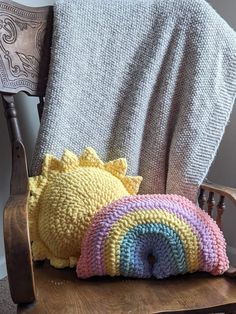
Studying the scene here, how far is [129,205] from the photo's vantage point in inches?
32.2

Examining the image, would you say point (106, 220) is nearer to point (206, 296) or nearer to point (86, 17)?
point (206, 296)

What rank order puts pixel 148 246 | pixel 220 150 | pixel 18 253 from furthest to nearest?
pixel 220 150 → pixel 148 246 → pixel 18 253

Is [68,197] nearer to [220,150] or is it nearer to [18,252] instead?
[18,252]

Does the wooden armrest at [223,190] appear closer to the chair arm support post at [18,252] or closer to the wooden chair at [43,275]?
the wooden chair at [43,275]

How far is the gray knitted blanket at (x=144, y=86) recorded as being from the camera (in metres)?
0.96

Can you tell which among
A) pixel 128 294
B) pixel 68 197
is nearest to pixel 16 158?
pixel 68 197

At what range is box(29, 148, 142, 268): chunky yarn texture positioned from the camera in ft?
2.77

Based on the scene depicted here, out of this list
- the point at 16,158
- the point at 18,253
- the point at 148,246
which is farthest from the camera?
the point at 16,158

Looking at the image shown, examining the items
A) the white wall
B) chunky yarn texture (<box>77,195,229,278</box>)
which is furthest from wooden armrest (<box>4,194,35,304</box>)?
the white wall

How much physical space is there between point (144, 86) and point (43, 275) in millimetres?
479

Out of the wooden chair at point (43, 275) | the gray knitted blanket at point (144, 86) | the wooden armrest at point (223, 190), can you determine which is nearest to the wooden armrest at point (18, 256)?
the wooden chair at point (43, 275)

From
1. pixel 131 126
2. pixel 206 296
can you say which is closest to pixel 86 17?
pixel 131 126

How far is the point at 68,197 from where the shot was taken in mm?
857

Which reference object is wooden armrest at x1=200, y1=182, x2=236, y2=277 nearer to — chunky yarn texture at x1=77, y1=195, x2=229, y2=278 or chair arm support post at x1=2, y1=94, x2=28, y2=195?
chunky yarn texture at x1=77, y1=195, x2=229, y2=278
